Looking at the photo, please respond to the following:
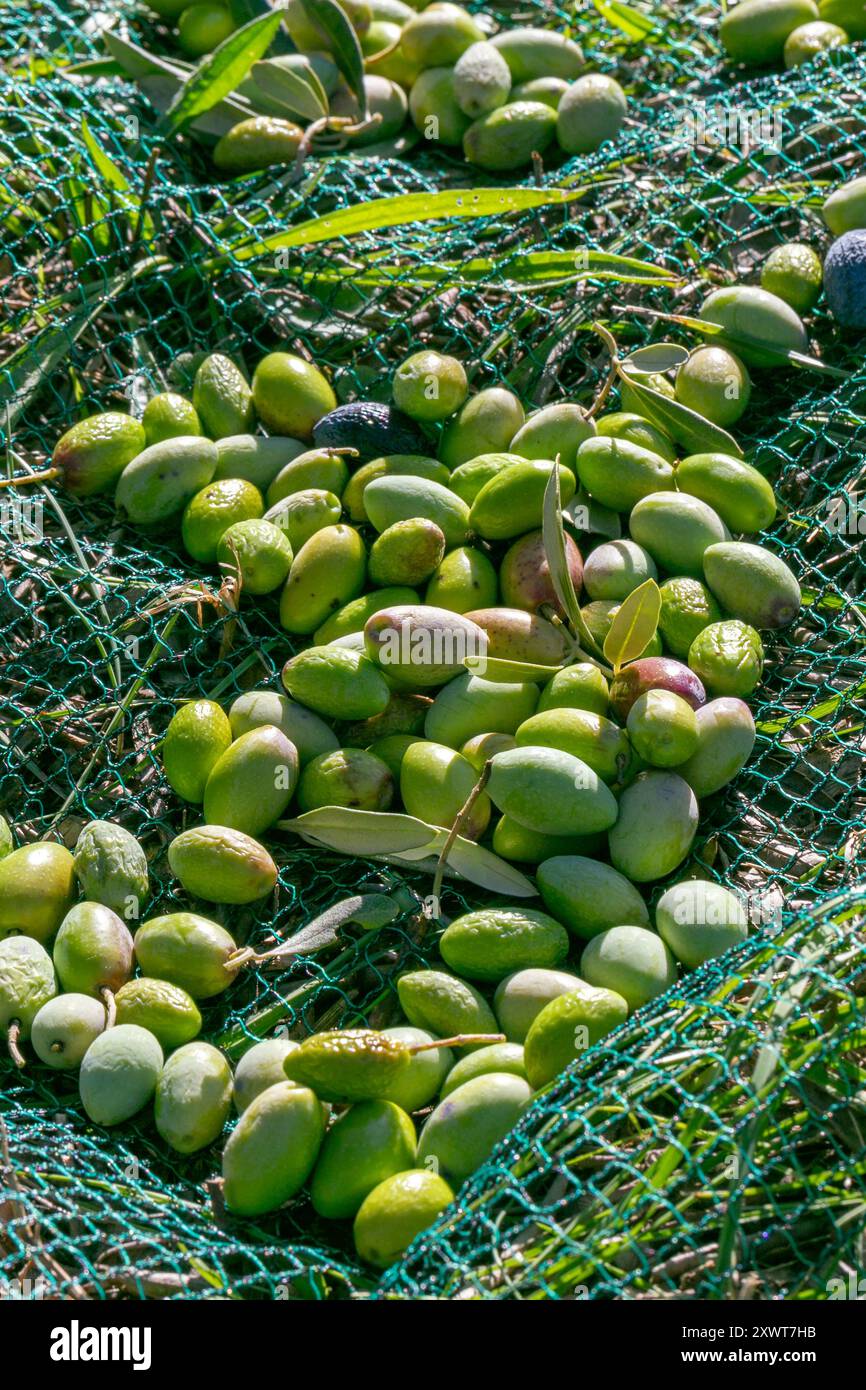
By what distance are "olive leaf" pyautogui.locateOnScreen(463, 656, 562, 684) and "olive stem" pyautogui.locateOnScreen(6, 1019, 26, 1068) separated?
96 centimetres

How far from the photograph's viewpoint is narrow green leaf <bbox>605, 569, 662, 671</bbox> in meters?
2.22

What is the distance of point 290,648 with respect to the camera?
8.46 ft

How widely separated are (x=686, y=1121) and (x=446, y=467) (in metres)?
1.44

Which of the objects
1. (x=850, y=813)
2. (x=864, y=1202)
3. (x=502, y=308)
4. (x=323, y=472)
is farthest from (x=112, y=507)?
(x=864, y=1202)

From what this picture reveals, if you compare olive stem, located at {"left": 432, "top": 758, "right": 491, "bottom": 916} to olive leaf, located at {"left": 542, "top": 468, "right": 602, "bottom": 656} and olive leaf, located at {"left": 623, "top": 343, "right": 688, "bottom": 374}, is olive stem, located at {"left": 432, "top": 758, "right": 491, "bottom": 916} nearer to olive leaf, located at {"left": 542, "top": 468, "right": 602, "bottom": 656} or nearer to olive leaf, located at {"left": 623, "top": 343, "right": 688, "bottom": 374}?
olive leaf, located at {"left": 542, "top": 468, "right": 602, "bottom": 656}

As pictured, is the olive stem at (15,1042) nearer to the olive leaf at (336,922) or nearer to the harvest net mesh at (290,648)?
the harvest net mesh at (290,648)

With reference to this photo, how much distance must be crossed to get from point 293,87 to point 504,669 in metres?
1.73

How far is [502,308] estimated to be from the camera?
293 centimetres

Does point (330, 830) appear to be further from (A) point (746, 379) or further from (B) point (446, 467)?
(A) point (746, 379)

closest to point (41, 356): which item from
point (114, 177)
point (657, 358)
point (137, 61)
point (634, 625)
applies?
point (114, 177)

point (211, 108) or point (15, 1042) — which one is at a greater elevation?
point (211, 108)

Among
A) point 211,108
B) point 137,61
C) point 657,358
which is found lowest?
point 657,358

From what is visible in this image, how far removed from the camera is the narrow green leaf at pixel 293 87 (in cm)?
316

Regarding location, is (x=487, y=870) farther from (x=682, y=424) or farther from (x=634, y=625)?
(x=682, y=424)
